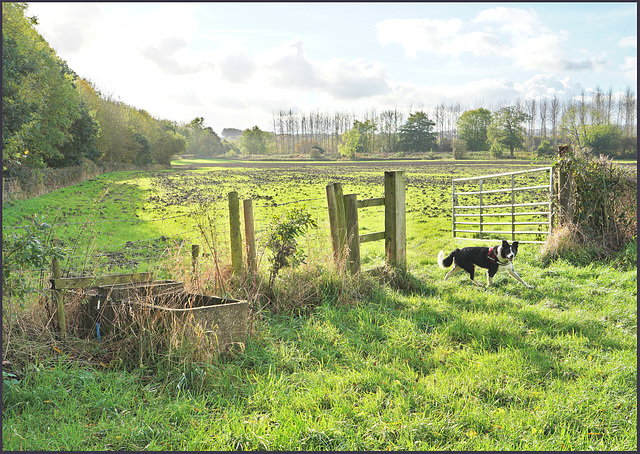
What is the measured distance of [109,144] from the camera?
44781 millimetres

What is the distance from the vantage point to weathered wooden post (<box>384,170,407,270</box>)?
7.59 metres

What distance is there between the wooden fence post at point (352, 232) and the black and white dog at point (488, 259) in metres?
1.49

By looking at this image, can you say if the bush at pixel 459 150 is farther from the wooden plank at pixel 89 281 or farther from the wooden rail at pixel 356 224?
the wooden plank at pixel 89 281

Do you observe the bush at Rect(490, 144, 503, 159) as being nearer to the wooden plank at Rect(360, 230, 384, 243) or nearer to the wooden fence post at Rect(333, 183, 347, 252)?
the wooden plank at Rect(360, 230, 384, 243)

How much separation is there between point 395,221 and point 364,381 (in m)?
4.00

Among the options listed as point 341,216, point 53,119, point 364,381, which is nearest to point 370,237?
point 341,216

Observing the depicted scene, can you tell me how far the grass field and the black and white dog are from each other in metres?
0.50

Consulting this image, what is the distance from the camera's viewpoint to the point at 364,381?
159 inches

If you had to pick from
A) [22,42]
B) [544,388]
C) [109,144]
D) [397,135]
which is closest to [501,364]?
[544,388]

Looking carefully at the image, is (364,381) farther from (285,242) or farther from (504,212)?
(504,212)

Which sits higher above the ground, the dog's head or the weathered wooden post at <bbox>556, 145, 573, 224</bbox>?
the weathered wooden post at <bbox>556, 145, 573, 224</bbox>

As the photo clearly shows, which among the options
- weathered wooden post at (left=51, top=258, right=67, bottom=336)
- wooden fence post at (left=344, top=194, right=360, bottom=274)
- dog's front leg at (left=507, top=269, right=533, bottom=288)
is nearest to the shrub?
wooden fence post at (left=344, top=194, right=360, bottom=274)

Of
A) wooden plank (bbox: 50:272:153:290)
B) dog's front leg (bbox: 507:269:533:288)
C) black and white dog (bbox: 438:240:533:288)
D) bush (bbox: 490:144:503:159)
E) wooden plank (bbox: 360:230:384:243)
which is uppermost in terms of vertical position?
bush (bbox: 490:144:503:159)

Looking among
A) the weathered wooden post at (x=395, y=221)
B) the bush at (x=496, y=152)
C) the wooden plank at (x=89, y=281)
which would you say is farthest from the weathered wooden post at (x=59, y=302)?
the bush at (x=496, y=152)
